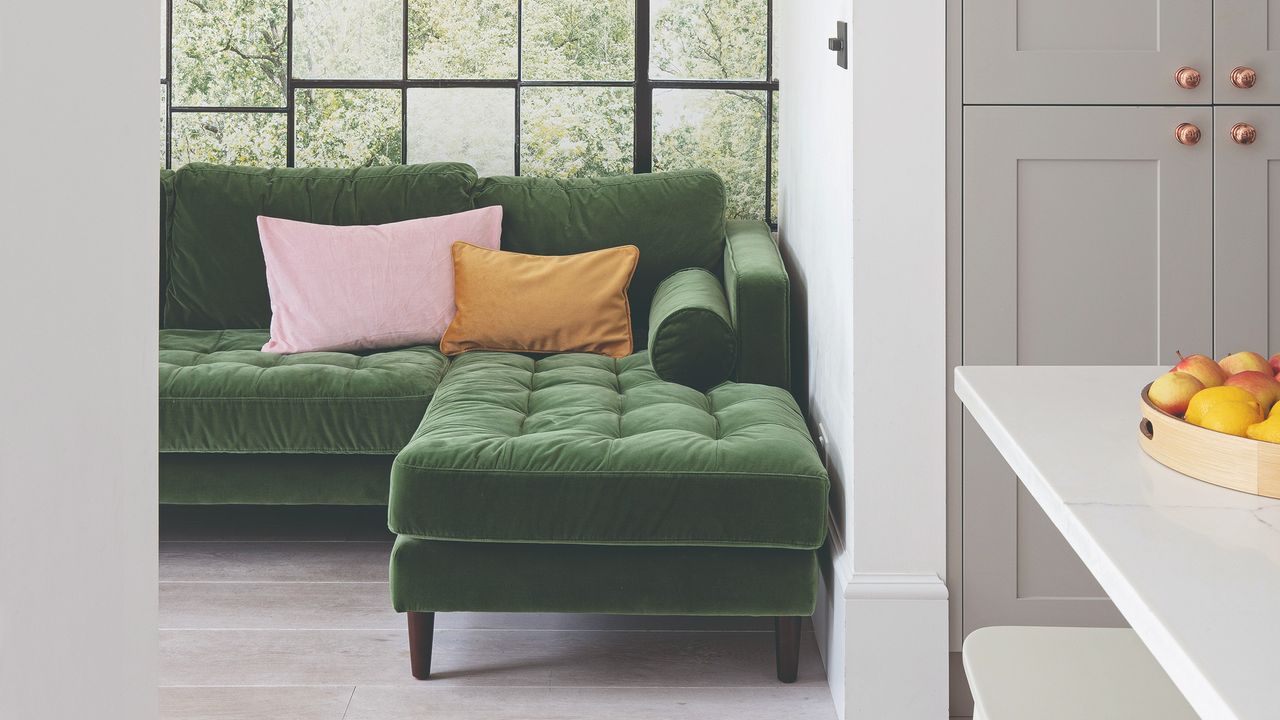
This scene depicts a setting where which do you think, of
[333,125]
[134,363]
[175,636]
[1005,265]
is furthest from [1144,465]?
[333,125]

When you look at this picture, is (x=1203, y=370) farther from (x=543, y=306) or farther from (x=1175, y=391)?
(x=543, y=306)

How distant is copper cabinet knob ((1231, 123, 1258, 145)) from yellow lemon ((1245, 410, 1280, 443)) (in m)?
1.22

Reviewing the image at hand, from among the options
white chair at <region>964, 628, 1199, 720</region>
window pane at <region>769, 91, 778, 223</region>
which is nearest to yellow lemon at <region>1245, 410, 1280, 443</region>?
white chair at <region>964, 628, 1199, 720</region>

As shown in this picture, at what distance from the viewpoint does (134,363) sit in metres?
0.71

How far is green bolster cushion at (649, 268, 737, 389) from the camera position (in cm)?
259

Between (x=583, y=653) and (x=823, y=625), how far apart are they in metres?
0.49

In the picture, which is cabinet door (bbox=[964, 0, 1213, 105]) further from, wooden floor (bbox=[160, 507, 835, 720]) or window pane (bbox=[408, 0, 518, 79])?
window pane (bbox=[408, 0, 518, 79])

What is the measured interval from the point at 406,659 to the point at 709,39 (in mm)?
2198

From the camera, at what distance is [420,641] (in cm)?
219

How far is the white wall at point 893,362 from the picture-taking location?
6.45 ft

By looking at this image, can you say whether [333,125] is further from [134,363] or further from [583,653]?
[134,363]

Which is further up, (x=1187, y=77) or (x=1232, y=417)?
(x=1187, y=77)

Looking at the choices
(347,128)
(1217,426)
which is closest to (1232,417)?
(1217,426)

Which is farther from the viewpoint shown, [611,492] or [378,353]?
[378,353]
